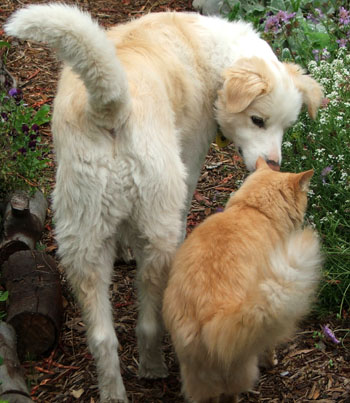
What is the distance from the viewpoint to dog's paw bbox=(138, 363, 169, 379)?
3582 mm

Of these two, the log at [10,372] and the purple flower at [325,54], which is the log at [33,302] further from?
the purple flower at [325,54]

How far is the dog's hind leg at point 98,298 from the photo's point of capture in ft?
9.97

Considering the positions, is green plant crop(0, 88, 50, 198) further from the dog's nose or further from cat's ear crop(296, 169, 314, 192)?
cat's ear crop(296, 169, 314, 192)

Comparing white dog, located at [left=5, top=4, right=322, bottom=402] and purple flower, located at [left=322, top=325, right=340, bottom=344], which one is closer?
white dog, located at [left=5, top=4, right=322, bottom=402]

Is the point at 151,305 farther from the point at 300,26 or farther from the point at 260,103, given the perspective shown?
the point at 300,26

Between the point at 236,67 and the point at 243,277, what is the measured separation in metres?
1.66

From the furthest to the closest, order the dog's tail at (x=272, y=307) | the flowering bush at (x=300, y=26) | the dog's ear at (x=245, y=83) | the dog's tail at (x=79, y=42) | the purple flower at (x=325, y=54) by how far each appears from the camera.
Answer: the flowering bush at (x=300, y=26) < the purple flower at (x=325, y=54) < the dog's ear at (x=245, y=83) < the dog's tail at (x=79, y=42) < the dog's tail at (x=272, y=307)

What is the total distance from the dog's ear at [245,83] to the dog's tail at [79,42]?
3.99 ft

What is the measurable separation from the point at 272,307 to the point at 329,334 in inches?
51.3

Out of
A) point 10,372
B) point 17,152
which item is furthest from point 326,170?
point 10,372

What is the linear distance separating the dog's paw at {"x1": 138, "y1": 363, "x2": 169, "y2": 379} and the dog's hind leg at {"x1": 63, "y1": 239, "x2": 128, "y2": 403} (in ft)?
1.48

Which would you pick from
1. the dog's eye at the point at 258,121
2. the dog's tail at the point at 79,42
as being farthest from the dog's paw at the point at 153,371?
the dog's eye at the point at 258,121

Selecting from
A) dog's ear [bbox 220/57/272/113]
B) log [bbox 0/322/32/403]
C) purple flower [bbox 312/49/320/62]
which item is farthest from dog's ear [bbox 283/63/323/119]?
log [bbox 0/322/32/403]

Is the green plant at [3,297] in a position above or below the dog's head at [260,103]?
below
